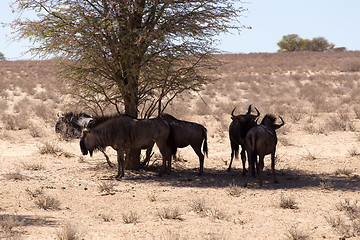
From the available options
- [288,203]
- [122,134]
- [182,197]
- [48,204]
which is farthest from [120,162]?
[288,203]

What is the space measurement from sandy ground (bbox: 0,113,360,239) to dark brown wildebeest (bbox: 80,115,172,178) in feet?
2.69

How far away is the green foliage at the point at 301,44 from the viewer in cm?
8175

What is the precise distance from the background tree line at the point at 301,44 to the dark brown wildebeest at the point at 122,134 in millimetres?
75244

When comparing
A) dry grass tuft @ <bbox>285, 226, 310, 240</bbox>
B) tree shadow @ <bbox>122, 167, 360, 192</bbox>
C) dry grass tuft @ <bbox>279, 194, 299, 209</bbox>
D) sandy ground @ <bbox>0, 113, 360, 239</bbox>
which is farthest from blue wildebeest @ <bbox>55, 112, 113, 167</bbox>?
dry grass tuft @ <bbox>285, 226, 310, 240</bbox>

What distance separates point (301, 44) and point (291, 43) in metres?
1.79

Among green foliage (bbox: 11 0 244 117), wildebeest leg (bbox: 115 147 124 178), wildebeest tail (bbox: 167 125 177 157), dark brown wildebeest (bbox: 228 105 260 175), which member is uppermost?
green foliage (bbox: 11 0 244 117)

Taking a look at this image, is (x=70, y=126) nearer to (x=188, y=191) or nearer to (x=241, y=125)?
(x=241, y=125)

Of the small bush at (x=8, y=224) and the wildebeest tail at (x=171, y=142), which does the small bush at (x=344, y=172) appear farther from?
the small bush at (x=8, y=224)

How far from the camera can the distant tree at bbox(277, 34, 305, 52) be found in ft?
Result: 270

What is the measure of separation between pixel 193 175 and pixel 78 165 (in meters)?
3.59

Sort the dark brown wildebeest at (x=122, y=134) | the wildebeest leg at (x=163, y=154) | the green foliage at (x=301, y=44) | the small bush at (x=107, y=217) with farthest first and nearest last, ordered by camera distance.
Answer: the green foliage at (x=301, y=44) < the wildebeest leg at (x=163, y=154) < the dark brown wildebeest at (x=122, y=134) < the small bush at (x=107, y=217)

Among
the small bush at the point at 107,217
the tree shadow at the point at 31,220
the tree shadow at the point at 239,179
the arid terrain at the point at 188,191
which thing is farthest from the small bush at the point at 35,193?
the tree shadow at the point at 239,179

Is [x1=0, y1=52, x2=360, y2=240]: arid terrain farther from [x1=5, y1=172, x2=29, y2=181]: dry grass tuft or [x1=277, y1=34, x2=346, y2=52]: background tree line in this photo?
[x1=277, y1=34, x2=346, y2=52]: background tree line

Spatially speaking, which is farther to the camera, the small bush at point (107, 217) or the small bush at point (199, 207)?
the small bush at point (199, 207)
